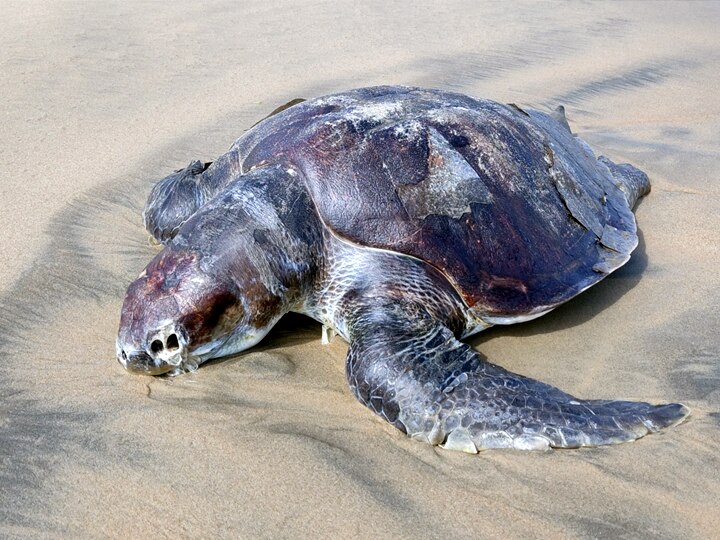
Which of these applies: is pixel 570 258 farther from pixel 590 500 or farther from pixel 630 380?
pixel 590 500

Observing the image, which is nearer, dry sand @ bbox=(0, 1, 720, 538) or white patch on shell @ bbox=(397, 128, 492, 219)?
dry sand @ bbox=(0, 1, 720, 538)

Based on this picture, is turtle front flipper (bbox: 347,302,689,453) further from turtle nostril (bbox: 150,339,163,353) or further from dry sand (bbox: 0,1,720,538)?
turtle nostril (bbox: 150,339,163,353)

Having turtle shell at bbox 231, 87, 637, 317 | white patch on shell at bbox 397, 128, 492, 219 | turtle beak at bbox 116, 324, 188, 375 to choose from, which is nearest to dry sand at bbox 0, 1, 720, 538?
turtle beak at bbox 116, 324, 188, 375

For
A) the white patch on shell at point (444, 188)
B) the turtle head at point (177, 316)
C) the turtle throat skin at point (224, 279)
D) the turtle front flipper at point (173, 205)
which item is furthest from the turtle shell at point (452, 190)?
the turtle head at point (177, 316)

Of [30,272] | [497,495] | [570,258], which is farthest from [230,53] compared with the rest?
[497,495]

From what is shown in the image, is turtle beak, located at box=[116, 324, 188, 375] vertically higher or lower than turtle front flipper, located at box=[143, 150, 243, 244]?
lower

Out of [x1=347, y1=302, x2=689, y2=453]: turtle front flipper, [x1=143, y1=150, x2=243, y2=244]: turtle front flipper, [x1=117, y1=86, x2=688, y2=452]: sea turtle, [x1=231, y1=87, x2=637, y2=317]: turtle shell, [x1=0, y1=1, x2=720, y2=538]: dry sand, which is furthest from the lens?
[x1=143, y1=150, x2=243, y2=244]: turtle front flipper

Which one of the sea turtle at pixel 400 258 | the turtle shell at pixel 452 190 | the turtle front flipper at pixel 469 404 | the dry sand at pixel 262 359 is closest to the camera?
the dry sand at pixel 262 359

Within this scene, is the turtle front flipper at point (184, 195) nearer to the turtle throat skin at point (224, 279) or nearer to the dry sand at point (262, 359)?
the dry sand at point (262, 359)

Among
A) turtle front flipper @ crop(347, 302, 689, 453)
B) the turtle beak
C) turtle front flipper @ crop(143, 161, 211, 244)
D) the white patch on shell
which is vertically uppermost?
the white patch on shell
